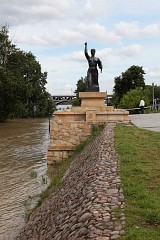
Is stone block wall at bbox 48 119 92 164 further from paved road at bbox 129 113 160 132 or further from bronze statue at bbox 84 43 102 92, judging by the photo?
bronze statue at bbox 84 43 102 92

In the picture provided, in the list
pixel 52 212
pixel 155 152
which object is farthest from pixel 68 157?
pixel 52 212

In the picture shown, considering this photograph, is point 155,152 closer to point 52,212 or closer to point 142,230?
point 52,212

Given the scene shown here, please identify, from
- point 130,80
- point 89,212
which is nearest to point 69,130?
point 89,212

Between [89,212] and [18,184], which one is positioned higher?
[89,212]

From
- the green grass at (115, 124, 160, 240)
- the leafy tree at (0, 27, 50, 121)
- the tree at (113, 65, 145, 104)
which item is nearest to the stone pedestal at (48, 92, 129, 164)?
the green grass at (115, 124, 160, 240)

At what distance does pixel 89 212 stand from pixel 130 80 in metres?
50.7

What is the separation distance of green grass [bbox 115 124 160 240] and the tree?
143ft

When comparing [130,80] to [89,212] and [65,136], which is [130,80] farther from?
[89,212]

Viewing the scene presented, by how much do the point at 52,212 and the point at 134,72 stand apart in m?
48.3

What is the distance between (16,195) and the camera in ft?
36.1

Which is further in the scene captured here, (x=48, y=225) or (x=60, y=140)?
(x=60, y=140)

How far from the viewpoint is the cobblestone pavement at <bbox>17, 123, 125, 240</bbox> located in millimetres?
4410

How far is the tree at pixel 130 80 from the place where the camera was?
53531 mm

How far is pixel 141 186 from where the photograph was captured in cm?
595
